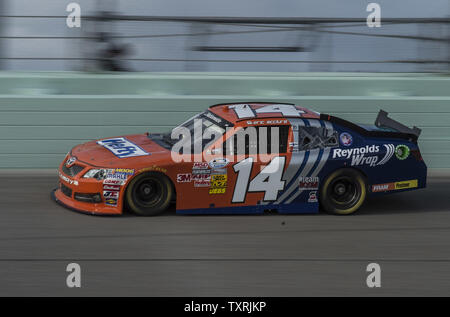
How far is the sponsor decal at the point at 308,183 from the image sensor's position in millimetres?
8414

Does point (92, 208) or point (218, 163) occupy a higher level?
point (218, 163)

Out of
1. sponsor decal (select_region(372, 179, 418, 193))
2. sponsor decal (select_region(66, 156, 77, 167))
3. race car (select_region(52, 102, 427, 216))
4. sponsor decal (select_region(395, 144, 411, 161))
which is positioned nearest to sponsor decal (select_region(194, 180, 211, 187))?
race car (select_region(52, 102, 427, 216))

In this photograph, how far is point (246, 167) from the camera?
26.9 ft

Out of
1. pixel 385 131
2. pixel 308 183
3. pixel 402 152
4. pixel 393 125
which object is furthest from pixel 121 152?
pixel 393 125

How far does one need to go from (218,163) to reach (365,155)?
1936 mm

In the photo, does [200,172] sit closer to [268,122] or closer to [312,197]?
[268,122]

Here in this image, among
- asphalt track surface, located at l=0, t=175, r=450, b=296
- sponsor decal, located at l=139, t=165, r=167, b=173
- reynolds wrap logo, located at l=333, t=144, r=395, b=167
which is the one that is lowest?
asphalt track surface, located at l=0, t=175, r=450, b=296

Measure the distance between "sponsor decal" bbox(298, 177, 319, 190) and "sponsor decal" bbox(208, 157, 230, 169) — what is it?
985mm

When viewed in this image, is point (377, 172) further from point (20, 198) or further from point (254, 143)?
point (20, 198)

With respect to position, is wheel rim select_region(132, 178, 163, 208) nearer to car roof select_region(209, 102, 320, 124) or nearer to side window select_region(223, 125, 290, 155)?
side window select_region(223, 125, 290, 155)

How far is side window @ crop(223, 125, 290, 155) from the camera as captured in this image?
327 inches

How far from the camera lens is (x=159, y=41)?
11242mm

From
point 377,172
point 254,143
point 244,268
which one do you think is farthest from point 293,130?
point 244,268

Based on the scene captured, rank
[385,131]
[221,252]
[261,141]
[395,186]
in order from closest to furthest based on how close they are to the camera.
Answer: [221,252] → [261,141] → [395,186] → [385,131]
